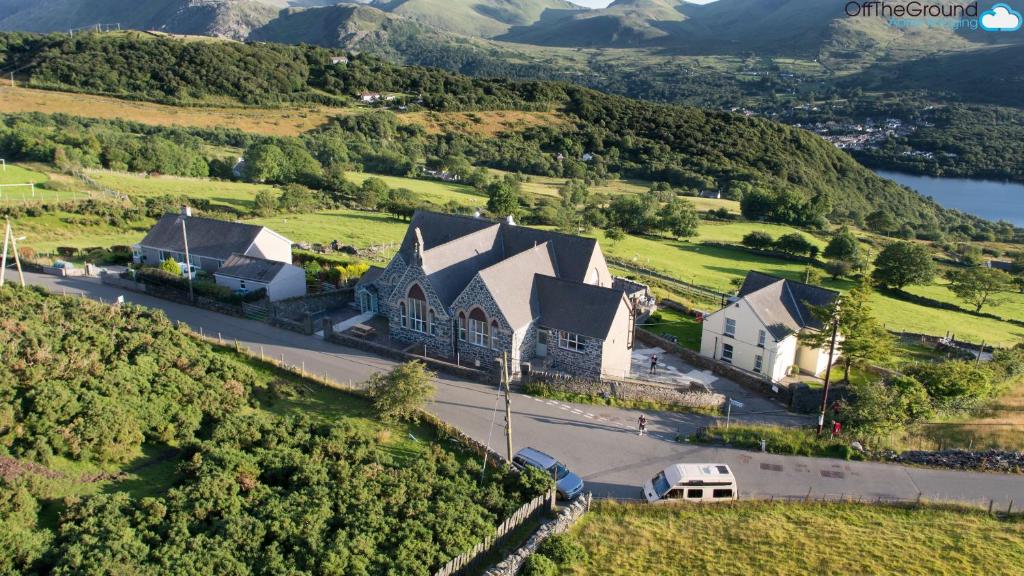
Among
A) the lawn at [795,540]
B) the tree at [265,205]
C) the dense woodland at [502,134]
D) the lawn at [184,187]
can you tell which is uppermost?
the dense woodland at [502,134]

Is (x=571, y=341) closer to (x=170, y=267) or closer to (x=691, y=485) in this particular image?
(x=691, y=485)

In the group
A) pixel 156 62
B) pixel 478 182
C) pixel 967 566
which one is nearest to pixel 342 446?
pixel 967 566

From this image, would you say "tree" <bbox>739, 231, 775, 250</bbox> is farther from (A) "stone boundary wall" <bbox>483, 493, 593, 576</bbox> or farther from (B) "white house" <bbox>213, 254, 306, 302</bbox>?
(A) "stone boundary wall" <bbox>483, 493, 593, 576</bbox>

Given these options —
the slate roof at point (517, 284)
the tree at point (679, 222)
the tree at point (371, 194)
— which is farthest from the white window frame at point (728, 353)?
the tree at point (371, 194)

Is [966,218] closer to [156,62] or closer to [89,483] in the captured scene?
[89,483]

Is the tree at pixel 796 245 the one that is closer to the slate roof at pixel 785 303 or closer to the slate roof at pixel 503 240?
the slate roof at pixel 785 303

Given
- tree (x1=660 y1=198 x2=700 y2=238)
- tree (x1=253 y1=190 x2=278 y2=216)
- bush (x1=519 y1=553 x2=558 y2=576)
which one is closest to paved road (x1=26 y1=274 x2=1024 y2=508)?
bush (x1=519 y1=553 x2=558 y2=576)
